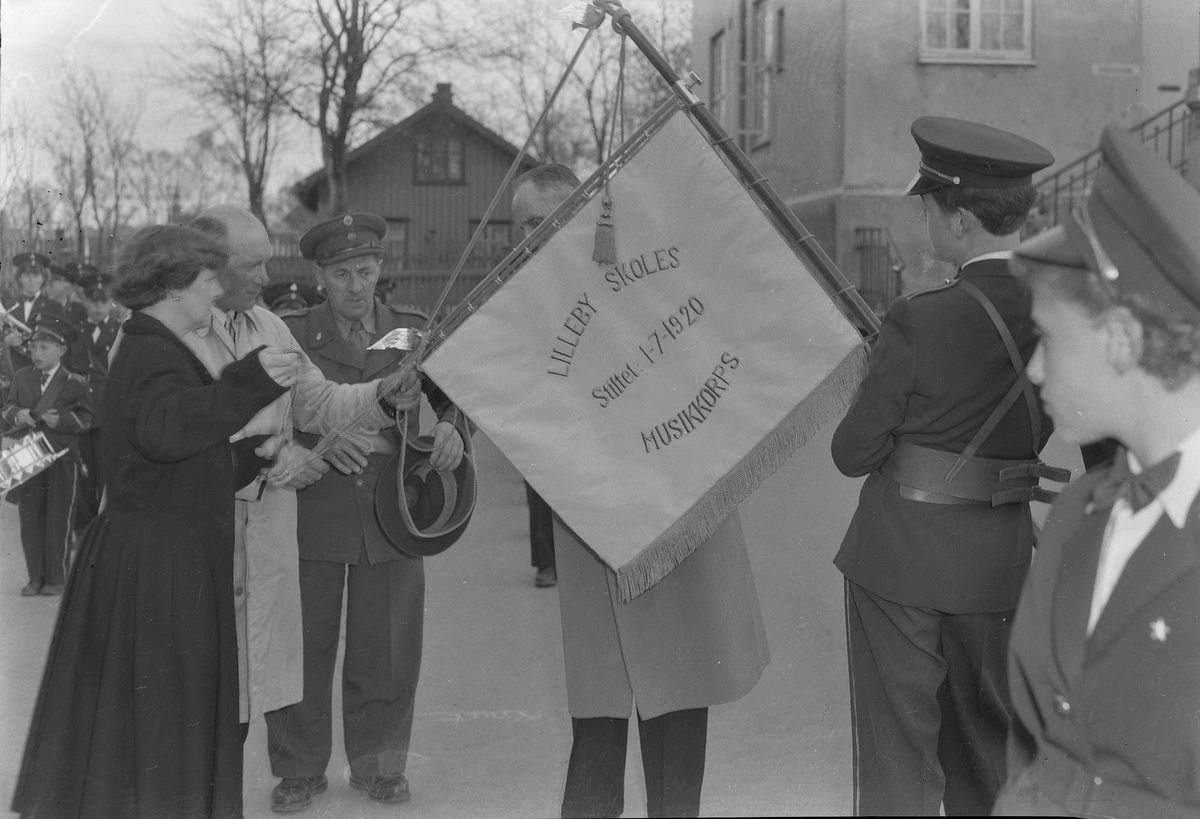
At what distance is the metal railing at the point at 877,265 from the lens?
4.00m

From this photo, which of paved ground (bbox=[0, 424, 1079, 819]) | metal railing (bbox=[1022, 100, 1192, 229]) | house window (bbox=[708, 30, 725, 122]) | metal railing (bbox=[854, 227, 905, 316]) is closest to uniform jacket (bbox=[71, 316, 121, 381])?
paved ground (bbox=[0, 424, 1079, 819])

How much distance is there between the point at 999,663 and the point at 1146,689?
111 cm

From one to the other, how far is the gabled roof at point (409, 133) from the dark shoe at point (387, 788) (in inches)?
72.6

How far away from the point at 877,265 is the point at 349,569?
91.8 inches

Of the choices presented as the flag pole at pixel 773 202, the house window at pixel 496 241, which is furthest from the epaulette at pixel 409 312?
the flag pole at pixel 773 202

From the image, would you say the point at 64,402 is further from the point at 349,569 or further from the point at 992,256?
the point at 992,256

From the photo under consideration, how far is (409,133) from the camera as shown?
3.61 metres

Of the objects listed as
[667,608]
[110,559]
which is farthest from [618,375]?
[110,559]

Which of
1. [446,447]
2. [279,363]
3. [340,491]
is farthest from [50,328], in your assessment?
[279,363]

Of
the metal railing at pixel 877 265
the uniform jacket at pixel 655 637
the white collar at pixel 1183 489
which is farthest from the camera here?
the metal railing at pixel 877 265

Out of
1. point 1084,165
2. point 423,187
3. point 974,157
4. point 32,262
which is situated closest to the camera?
point 974,157

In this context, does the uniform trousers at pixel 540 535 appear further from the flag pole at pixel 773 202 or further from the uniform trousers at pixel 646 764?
the flag pole at pixel 773 202

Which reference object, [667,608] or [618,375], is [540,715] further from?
[618,375]

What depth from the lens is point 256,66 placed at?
11.4ft
